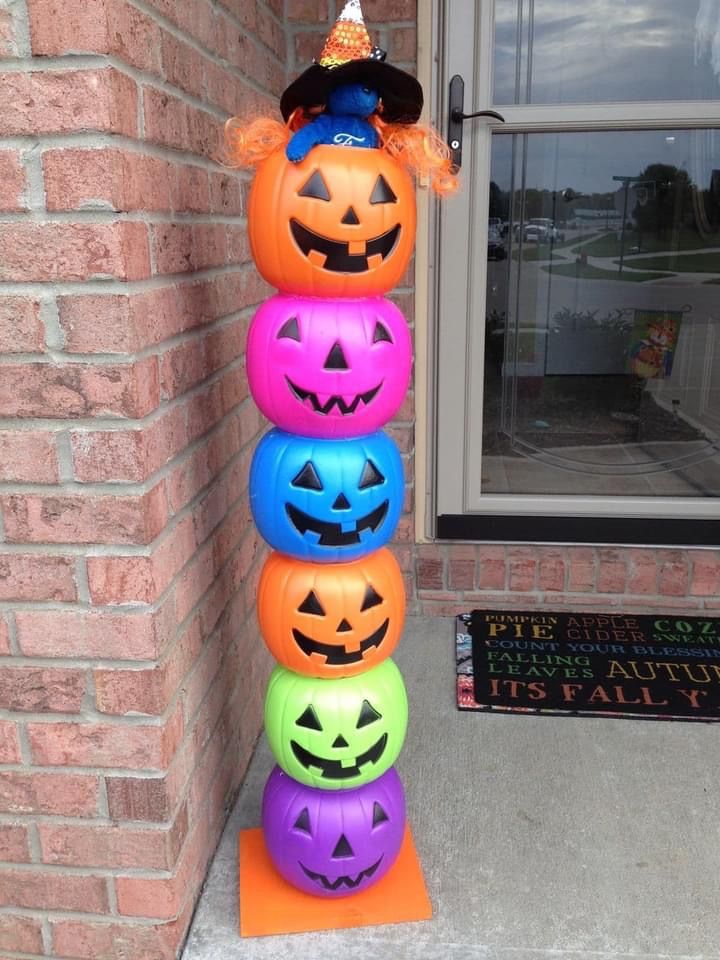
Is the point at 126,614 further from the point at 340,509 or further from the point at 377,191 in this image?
the point at 377,191

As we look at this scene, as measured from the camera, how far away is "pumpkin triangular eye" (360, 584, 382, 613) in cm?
160

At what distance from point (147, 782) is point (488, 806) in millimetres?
937

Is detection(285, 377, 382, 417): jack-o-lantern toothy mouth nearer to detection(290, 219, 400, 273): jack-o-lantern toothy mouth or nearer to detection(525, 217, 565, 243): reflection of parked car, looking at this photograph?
detection(290, 219, 400, 273): jack-o-lantern toothy mouth

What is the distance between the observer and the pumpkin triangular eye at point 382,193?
1.39 meters

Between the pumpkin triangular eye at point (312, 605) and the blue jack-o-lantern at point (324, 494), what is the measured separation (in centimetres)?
7

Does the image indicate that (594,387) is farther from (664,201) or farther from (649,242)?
(664,201)

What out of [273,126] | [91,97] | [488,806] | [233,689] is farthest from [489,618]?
[91,97]

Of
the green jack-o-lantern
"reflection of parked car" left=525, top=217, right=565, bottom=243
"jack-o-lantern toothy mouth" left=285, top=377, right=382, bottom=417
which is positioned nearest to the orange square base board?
the green jack-o-lantern

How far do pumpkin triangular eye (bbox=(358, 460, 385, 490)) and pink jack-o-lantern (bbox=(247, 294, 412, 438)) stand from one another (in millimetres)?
67

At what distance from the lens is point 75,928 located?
1.62 meters

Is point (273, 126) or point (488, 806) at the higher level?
point (273, 126)

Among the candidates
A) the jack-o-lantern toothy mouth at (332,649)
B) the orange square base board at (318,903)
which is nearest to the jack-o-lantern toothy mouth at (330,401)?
the jack-o-lantern toothy mouth at (332,649)

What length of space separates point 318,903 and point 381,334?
1.21 m

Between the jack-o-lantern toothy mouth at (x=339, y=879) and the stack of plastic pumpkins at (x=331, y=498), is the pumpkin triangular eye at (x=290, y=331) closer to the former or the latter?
the stack of plastic pumpkins at (x=331, y=498)
